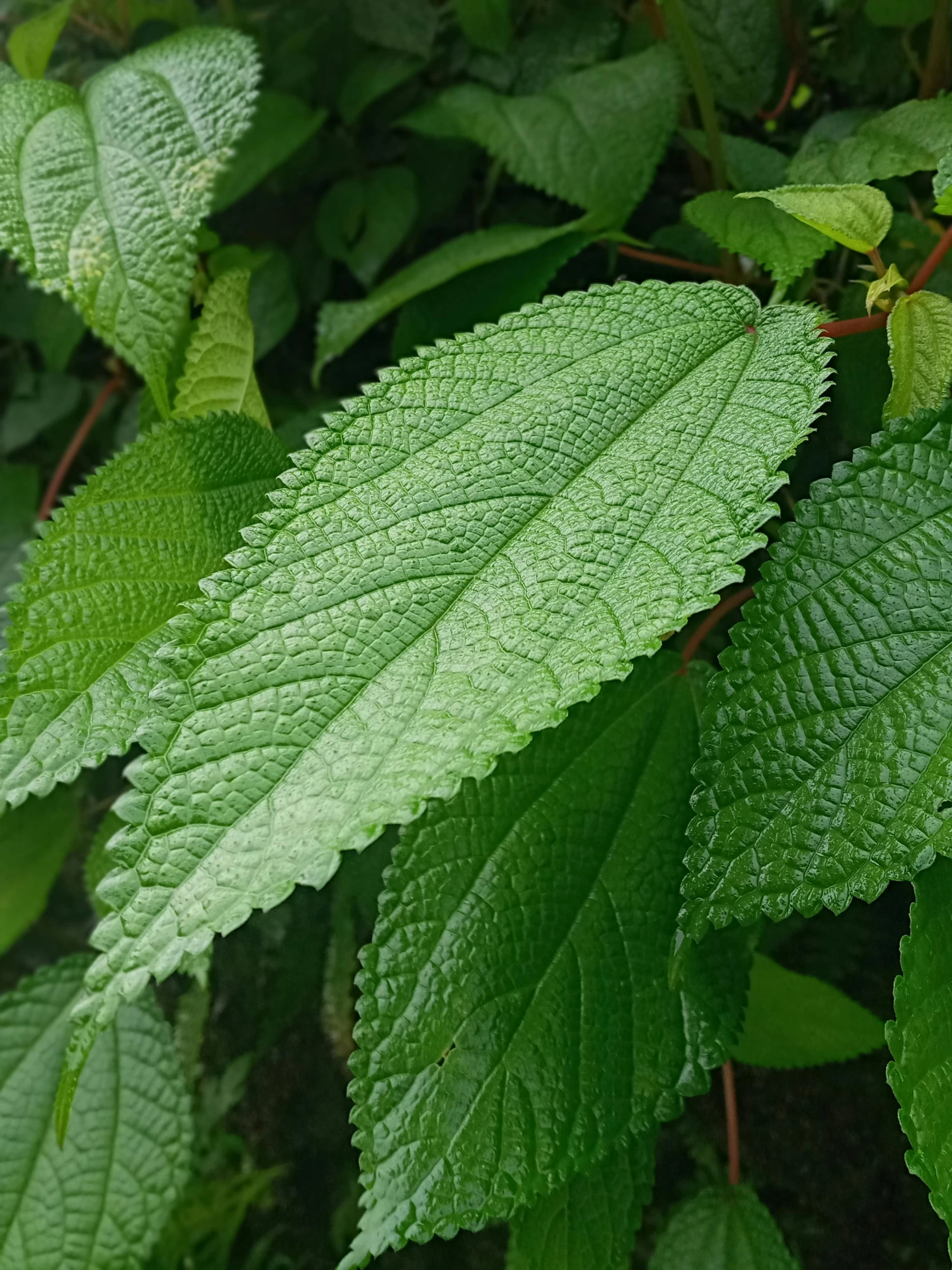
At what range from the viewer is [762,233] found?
56 centimetres

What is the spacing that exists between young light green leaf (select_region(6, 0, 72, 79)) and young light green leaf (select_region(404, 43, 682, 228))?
0.32m

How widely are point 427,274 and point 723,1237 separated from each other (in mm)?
703

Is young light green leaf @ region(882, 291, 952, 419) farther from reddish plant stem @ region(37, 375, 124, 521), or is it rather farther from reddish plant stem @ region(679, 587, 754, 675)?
reddish plant stem @ region(37, 375, 124, 521)

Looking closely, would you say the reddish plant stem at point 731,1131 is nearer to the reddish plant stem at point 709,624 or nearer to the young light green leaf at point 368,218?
the reddish plant stem at point 709,624

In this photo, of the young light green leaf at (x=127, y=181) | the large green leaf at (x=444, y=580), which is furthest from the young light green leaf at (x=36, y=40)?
the large green leaf at (x=444, y=580)

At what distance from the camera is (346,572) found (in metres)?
0.37

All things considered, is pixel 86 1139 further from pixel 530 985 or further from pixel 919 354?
pixel 919 354

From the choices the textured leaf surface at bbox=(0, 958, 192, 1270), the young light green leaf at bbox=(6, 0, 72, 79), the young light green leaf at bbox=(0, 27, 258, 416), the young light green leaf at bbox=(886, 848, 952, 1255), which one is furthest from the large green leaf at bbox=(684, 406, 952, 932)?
the young light green leaf at bbox=(6, 0, 72, 79)

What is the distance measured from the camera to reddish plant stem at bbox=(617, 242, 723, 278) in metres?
0.69

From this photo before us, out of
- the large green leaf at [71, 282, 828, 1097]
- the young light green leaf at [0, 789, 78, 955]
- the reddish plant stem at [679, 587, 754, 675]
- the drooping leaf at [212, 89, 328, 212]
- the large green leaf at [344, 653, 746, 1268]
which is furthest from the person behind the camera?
the young light green leaf at [0, 789, 78, 955]

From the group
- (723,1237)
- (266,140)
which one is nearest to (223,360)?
(266,140)

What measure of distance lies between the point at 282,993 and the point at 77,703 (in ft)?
1.90

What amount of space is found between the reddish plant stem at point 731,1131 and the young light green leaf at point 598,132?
58 centimetres

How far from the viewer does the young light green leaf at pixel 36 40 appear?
719 millimetres
